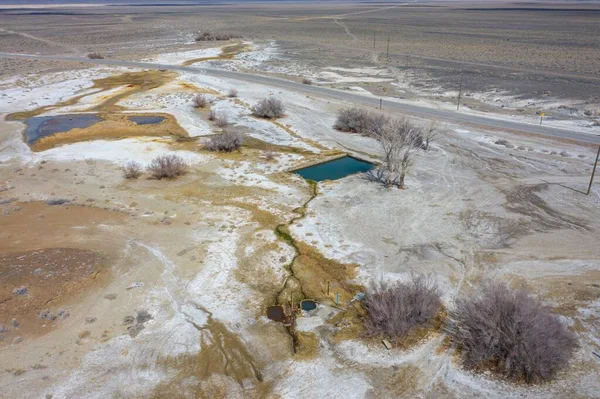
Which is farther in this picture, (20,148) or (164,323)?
(20,148)

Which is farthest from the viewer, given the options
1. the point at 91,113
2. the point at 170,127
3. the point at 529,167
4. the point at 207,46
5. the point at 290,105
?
the point at 207,46

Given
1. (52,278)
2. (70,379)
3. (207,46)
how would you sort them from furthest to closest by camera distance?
1. (207,46)
2. (52,278)
3. (70,379)

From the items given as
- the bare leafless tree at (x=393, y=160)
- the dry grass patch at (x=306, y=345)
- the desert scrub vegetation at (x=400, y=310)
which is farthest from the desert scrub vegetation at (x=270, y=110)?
the dry grass patch at (x=306, y=345)

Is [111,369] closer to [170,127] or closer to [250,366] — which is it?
[250,366]

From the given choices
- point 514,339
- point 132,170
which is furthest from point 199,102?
point 514,339

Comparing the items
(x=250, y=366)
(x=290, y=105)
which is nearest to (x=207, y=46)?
(x=290, y=105)

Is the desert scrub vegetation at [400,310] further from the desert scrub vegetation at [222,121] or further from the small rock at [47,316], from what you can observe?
the desert scrub vegetation at [222,121]

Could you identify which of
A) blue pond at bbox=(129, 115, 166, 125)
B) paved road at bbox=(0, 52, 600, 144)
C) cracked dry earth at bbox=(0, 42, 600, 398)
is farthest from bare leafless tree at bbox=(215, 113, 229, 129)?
paved road at bbox=(0, 52, 600, 144)

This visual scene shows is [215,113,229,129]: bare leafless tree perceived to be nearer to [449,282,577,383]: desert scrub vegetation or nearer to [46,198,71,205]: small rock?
[46,198,71,205]: small rock
